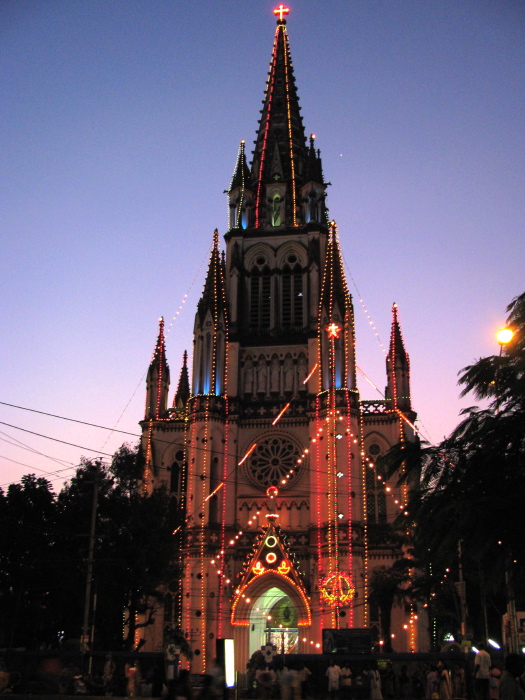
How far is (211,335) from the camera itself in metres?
53.3

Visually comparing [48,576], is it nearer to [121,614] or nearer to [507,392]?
[121,614]

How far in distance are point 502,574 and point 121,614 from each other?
31.2m

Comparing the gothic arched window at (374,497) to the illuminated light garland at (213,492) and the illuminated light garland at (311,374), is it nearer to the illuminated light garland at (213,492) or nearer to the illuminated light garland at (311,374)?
the illuminated light garland at (311,374)

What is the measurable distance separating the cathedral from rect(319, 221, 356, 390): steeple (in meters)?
0.10

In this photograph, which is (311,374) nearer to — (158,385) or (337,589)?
(158,385)

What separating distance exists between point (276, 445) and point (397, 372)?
30.2ft

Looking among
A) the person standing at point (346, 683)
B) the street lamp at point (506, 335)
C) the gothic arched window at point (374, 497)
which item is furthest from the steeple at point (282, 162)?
the street lamp at point (506, 335)

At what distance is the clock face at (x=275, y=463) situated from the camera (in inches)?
1999

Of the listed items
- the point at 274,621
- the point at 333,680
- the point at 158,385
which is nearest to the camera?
the point at 333,680

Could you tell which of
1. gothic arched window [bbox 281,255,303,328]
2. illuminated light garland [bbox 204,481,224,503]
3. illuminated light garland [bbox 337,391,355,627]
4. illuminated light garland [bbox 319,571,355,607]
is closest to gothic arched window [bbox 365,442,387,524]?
illuminated light garland [bbox 337,391,355,627]

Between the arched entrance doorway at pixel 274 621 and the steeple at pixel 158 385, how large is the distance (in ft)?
44.4

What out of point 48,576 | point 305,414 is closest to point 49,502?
point 48,576

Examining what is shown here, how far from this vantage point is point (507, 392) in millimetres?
13461

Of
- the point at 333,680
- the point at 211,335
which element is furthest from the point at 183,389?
the point at 333,680
